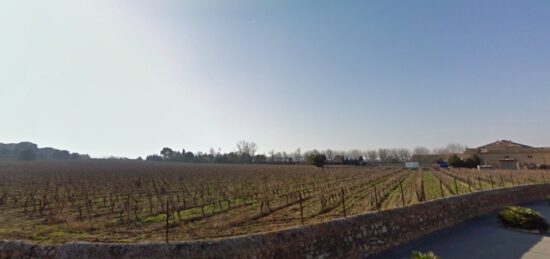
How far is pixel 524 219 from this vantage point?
11.7 metres

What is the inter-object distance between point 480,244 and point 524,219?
148 inches

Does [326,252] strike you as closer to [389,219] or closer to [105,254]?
[389,219]

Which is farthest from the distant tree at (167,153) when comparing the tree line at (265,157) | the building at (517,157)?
the building at (517,157)

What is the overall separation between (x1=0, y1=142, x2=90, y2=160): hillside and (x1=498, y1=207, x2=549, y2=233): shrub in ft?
353

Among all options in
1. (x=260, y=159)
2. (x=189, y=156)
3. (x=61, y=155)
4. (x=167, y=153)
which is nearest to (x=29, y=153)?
(x=61, y=155)

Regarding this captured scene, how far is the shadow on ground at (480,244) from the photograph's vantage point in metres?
8.65

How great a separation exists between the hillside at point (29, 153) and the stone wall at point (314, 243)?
4051 inches

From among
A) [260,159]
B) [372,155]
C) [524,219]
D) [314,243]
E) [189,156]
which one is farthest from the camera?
[372,155]

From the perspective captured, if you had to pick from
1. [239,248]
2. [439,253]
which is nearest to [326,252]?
[239,248]

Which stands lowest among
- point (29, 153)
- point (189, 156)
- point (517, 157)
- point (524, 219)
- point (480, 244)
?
point (480, 244)

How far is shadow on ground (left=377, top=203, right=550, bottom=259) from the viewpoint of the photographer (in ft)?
28.4

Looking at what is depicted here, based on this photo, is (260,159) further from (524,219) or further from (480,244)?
(480,244)

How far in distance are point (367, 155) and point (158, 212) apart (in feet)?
434

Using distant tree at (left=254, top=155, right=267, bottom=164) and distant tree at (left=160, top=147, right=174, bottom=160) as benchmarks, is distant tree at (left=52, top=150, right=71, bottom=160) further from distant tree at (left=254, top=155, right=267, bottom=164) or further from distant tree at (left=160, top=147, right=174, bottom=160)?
distant tree at (left=254, top=155, right=267, bottom=164)
